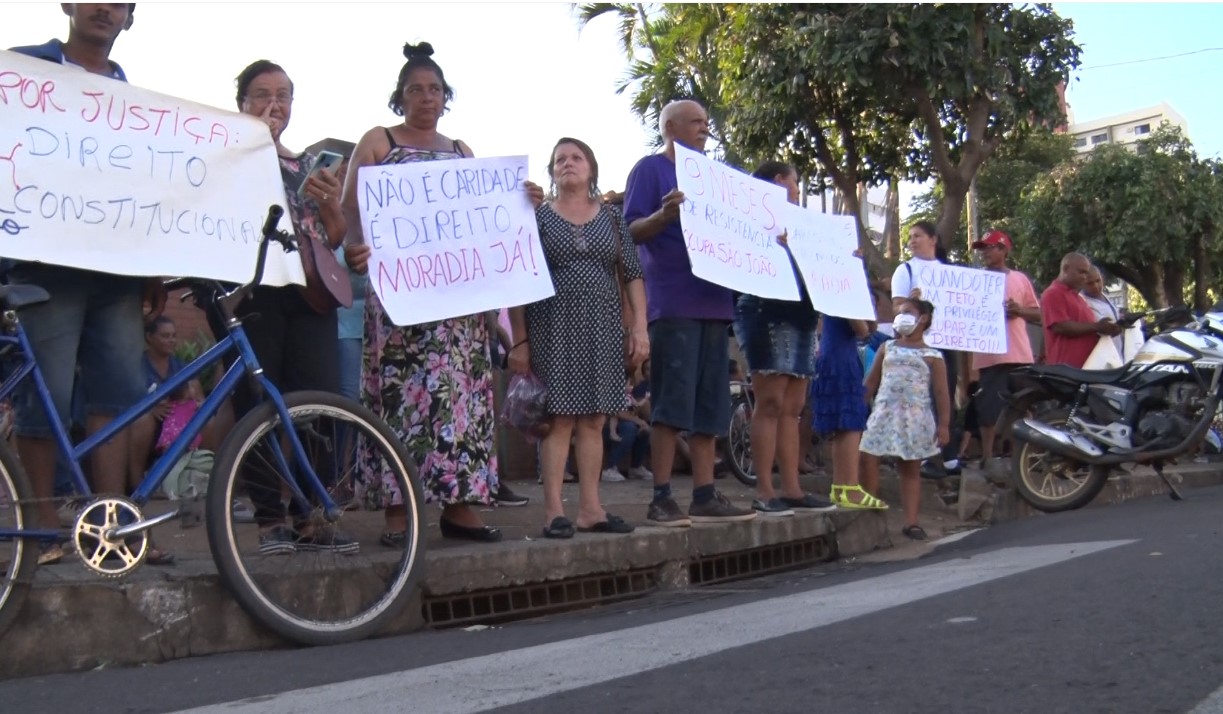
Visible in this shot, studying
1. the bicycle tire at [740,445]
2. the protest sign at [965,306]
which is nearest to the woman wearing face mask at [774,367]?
the protest sign at [965,306]

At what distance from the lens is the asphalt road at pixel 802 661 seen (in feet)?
10.0

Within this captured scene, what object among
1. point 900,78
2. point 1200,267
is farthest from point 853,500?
point 1200,267

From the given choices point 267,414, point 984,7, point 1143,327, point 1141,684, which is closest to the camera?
point 1141,684

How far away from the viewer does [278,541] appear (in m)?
4.43

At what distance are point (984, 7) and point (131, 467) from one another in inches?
487

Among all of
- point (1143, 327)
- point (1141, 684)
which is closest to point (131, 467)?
point (1141, 684)

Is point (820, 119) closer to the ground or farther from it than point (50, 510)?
farther from it

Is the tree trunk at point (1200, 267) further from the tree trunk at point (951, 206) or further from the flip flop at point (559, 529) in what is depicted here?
the flip flop at point (559, 529)

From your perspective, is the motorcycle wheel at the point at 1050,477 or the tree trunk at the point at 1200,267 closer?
the motorcycle wheel at the point at 1050,477

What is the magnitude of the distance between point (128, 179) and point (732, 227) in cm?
292

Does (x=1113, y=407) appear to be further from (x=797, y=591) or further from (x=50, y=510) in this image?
(x=50, y=510)

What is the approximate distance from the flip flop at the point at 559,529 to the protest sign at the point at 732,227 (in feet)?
4.20

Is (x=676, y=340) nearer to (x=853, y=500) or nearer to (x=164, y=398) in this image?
(x=853, y=500)

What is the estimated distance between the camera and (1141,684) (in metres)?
3.07
